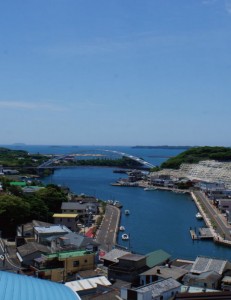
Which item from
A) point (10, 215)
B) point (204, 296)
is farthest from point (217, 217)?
point (204, 296)

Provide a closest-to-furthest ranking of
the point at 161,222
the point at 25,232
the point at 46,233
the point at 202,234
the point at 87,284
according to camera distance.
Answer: the point at 87,284
the point at 46,233
the point at 25,232
the point at 202,234
the point at 161,222

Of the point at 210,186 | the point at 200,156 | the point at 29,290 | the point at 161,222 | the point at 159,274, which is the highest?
the point at 200,156

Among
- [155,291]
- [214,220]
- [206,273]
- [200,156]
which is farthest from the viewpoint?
[200,156]

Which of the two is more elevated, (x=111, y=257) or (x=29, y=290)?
(x=29, y=290)

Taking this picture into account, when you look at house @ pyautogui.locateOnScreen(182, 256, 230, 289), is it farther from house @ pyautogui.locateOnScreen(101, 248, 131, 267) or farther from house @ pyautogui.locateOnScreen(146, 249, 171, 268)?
house @ pyautogui.locateOnScreen(101, 248, 131, 267)

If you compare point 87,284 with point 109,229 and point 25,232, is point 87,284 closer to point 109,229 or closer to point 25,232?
point 25,232

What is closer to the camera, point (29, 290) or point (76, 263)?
point (29, 290)

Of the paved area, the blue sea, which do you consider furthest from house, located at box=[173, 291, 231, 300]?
the paved area

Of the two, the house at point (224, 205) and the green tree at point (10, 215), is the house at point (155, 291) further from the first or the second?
the house at point (224, 205)
